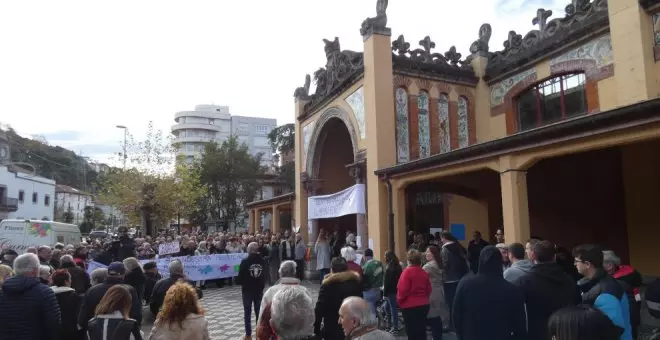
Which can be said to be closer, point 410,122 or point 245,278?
point 245,278

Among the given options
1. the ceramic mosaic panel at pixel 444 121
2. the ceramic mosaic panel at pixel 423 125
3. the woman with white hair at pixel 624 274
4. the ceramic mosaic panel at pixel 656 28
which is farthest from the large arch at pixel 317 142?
the woman with white hair at pixel 624 274

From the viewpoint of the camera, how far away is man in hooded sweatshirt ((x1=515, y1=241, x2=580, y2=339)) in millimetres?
4406

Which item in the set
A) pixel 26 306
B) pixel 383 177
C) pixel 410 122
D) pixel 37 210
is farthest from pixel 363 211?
pixel 37 210

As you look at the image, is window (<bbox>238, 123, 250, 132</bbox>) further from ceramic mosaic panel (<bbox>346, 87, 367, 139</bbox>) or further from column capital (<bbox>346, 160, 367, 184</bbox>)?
column capital (<bbox>346, 160, 367, 184</bbox>)

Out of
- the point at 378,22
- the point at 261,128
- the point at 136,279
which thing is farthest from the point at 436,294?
the point at 261,128

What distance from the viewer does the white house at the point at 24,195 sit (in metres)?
44.2

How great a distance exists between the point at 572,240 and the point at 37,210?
176 feet

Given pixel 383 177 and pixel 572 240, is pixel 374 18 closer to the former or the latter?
pixel 383 177

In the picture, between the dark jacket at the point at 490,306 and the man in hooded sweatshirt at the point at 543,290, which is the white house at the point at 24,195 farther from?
the man in hooded sweatshirt at the point at 543,290

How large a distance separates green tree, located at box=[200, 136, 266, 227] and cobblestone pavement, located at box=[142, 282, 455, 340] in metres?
24.7

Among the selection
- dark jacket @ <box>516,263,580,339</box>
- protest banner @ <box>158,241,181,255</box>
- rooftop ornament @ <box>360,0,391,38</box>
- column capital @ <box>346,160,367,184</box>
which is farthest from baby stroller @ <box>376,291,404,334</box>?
protest banner @ <box>158,241,181,255</box>

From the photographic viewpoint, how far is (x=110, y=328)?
4.03m

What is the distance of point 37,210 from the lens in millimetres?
50125

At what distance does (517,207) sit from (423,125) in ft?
20.7
